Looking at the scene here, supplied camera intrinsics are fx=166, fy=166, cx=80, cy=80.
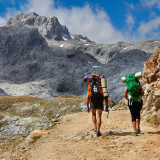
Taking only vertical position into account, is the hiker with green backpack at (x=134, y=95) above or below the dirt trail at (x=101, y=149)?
above

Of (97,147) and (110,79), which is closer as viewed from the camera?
(97,147)

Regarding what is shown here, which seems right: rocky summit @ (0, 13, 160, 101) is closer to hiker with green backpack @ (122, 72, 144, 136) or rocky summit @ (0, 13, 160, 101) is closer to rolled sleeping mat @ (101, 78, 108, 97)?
hiker with green backpack @ (122, 72, 144, 136)

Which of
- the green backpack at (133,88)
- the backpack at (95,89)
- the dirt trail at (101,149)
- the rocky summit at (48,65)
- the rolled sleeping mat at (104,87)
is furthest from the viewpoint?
the rocky summit at (48,65)

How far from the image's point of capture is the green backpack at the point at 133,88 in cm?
744

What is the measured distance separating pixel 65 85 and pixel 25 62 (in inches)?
2127

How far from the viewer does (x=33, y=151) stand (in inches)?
278

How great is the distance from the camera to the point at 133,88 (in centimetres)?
745

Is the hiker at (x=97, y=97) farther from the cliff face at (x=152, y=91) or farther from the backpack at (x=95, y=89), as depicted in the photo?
the cliff face at (x=152, y=91)

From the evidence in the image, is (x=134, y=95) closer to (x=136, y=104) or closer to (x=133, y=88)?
(x=133, y=88)

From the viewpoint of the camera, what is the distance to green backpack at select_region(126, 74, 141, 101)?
24.4 ft

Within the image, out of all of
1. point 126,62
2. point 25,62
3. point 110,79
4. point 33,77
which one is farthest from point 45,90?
point 126,62

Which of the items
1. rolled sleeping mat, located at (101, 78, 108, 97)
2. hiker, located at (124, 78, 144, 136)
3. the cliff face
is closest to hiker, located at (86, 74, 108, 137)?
rolled sleeping mat, located at (101, 78, 108, 97)

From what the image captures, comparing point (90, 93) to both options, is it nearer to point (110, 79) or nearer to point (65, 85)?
point (110, 79)

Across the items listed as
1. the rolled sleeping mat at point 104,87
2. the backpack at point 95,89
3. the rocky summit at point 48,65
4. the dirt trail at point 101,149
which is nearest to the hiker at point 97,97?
the backpack at point 95,89
